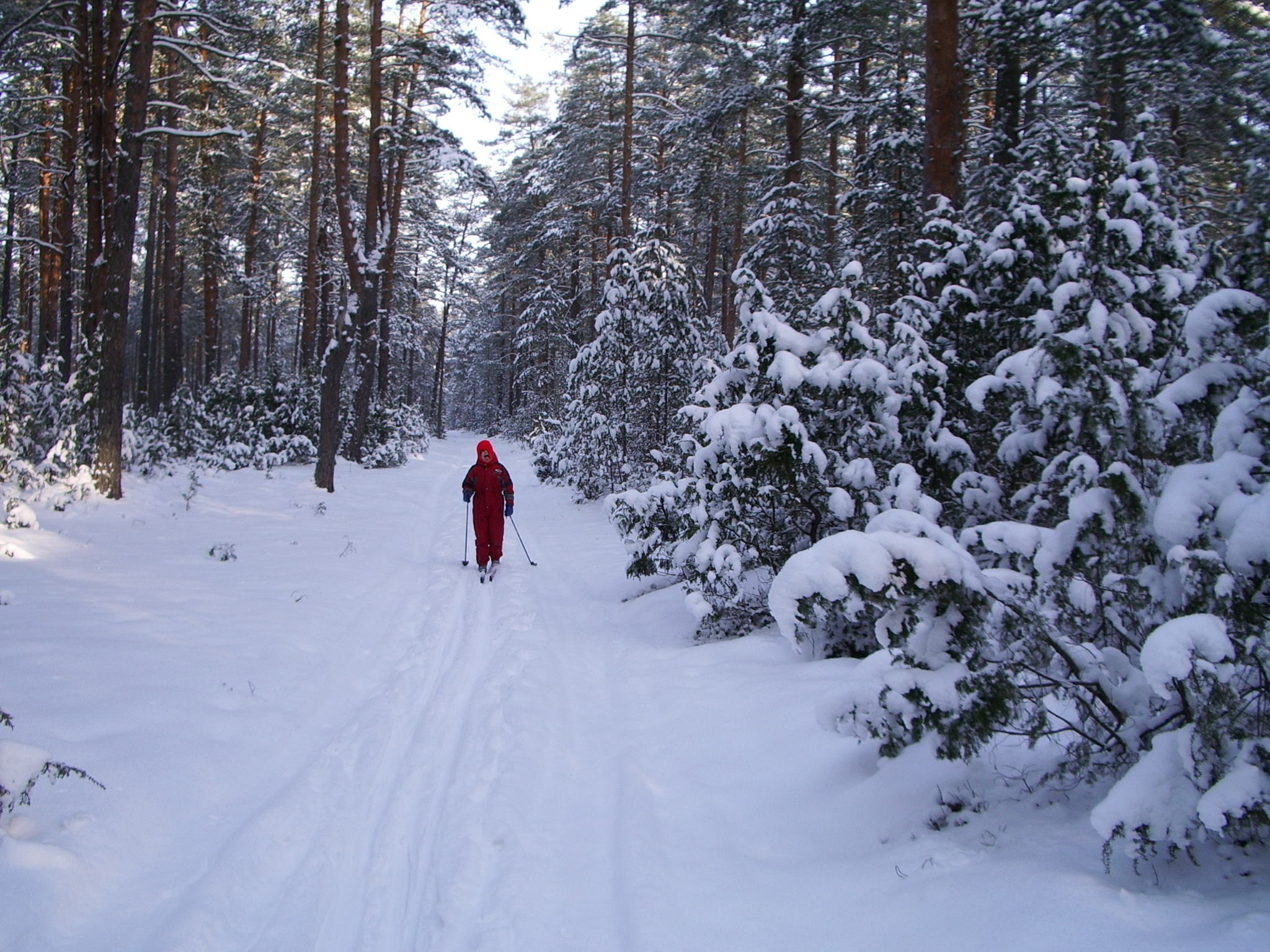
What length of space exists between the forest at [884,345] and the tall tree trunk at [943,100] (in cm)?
5

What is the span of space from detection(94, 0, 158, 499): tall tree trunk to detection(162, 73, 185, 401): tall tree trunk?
6331 millimetres

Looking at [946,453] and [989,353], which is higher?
[989,353]

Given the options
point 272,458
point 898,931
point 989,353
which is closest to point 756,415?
point 989,353

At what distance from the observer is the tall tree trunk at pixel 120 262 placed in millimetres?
9992

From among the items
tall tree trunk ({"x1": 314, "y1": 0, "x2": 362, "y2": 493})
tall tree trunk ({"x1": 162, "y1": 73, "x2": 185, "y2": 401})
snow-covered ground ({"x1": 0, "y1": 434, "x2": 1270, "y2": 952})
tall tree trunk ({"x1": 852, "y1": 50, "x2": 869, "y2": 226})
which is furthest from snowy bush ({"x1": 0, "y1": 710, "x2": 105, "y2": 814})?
tall tree trunk ({"x1": 162, "y1": 73, "x2": 185, "y2": 401})

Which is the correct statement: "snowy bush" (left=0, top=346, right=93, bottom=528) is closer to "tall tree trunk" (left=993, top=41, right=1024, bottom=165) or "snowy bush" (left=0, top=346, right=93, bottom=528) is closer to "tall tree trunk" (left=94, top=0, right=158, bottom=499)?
"tall tree trunk" (left=94, top=0, right=158, bottom=499)

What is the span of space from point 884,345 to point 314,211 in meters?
19.8

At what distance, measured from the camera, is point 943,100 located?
7020mm

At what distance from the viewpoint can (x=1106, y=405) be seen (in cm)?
300

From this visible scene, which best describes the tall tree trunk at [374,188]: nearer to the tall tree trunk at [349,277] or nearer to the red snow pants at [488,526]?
the tall tree trunk at [349,277]

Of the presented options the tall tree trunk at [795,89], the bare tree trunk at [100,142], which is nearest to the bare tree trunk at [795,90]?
the tall tree trunk at [795,89]

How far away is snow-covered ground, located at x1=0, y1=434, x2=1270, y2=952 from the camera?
2.55 m

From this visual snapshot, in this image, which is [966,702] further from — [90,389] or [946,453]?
[90,389]

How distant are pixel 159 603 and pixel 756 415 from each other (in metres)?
5.67
